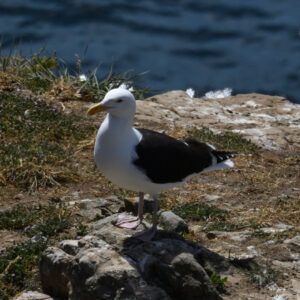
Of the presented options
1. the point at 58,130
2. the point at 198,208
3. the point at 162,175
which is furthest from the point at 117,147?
the point at 58,130

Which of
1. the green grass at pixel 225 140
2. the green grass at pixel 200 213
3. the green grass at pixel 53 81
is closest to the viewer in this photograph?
the green grass at pixel 200 213

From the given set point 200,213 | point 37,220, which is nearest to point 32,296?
point 37,220

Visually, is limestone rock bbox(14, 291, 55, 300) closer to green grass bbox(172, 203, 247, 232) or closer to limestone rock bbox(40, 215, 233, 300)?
limestone rock bbox(40, 215, 233, 300)

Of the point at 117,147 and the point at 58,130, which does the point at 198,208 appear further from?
the point at 58,130

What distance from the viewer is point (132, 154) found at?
17.9 ft

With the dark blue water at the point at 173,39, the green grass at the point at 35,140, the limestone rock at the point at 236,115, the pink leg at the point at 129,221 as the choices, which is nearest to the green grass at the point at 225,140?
the limestone rock at the point at 236,115

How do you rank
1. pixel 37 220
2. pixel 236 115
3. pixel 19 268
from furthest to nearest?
1. pixel 236 115
2. pixel 37 220
3. pixel 19 268

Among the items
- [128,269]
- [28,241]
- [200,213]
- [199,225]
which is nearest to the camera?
[128,269]

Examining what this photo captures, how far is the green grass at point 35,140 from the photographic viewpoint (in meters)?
7.71

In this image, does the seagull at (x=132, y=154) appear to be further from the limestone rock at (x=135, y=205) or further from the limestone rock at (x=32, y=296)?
the limestone rock at (x=32, y=296)

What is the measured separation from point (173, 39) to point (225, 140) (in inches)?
422

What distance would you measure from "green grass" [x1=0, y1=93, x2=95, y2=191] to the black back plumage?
219 cm

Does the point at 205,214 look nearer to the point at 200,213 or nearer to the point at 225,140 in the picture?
the point at 200,213

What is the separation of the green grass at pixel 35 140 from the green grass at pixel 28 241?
2.43 ft
